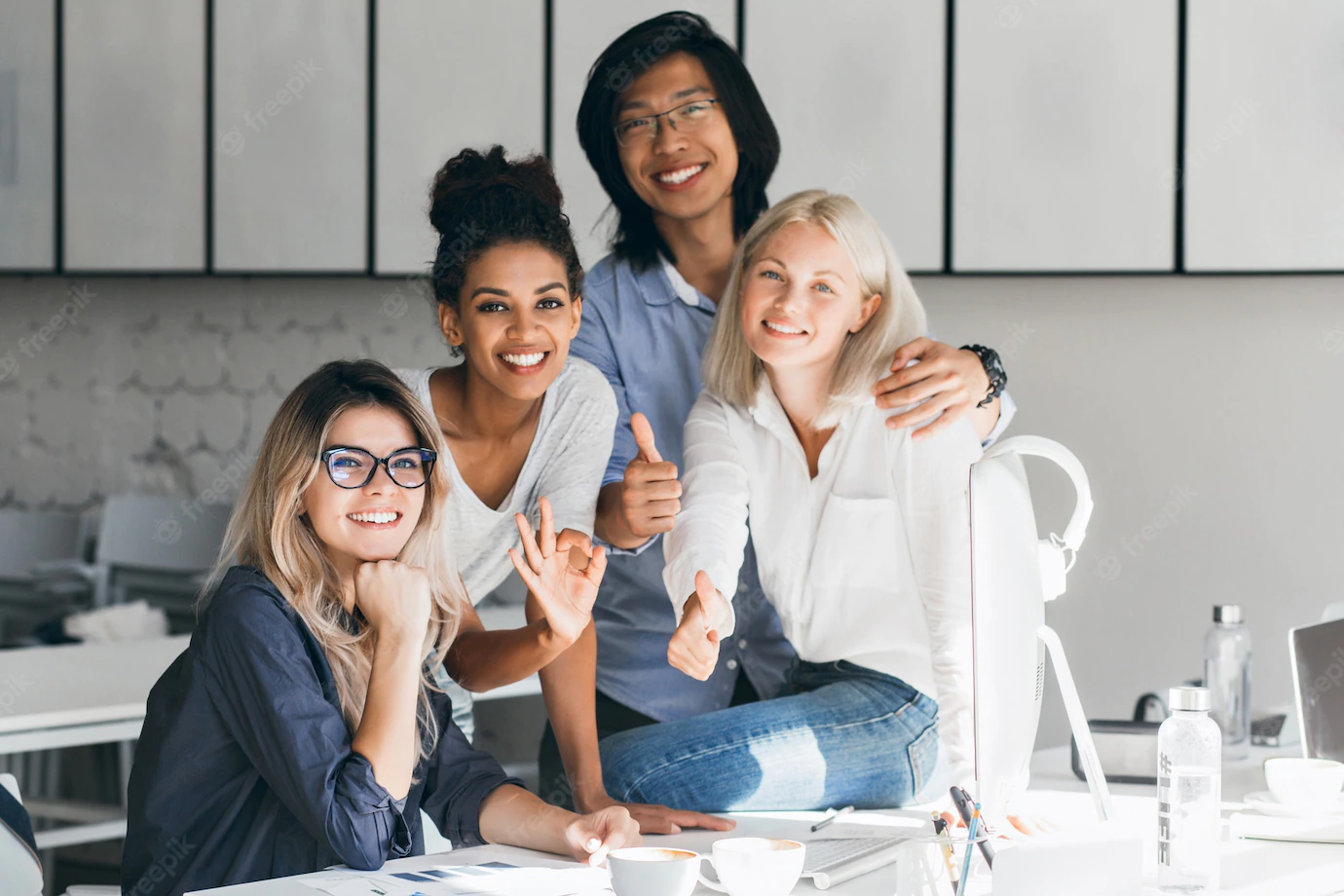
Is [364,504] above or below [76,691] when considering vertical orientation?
above

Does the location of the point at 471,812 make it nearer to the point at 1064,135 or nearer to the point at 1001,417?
the point at 1001,417

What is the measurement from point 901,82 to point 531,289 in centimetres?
166

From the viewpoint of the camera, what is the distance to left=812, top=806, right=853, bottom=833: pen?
1.73m

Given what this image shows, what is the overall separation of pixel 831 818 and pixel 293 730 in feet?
2.35

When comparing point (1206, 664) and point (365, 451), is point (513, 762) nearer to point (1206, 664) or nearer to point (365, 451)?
point (1206, 664)

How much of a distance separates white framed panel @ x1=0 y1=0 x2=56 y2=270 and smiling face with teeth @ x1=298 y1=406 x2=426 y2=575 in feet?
10.9

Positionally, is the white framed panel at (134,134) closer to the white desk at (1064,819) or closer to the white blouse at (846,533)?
the white blouse at (846,533)

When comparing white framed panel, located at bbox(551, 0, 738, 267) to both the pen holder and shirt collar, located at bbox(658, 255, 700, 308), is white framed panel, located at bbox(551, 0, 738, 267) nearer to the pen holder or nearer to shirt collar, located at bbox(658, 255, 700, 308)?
shirt collar, located at bbox(658, 255, 700, 308)

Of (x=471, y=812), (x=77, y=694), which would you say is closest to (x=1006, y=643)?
(x=471, y=812)

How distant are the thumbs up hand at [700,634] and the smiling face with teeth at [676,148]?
2.61 ft

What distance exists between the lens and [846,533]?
1.99 meters

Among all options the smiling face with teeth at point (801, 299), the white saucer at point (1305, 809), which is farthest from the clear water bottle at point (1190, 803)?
the smiling face with teeth at point (801, 299)

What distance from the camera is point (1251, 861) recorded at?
61.3 inches

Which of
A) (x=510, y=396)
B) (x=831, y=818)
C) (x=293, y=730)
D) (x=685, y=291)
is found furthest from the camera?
(x=685, y=291)
